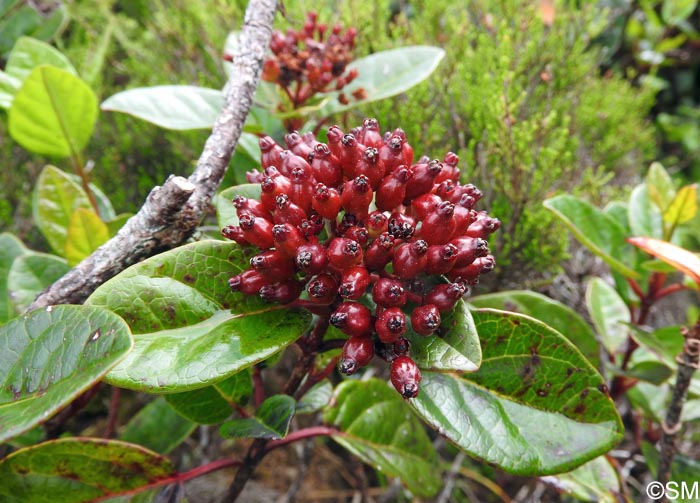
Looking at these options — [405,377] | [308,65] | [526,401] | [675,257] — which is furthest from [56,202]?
[675,257]

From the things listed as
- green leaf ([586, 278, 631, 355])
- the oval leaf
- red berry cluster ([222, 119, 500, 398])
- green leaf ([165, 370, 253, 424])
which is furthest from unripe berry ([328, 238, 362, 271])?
green leaf ([586, 278, 631, 355])

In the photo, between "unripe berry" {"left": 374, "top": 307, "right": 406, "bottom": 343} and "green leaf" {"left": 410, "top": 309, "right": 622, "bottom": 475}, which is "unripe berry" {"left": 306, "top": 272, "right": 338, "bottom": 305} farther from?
"green leaf" {"left": 410, "top": 309, "right": 622, "bottom": 475}

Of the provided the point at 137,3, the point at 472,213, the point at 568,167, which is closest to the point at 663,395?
the point at 568,167

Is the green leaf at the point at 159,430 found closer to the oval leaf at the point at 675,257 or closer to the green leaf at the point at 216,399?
the green leaf at the point at 216,399

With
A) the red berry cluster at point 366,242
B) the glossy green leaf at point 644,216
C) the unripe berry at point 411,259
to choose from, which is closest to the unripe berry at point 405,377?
the red berry cluster at point 366,242

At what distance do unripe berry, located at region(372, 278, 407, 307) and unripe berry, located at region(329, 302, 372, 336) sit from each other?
3cm

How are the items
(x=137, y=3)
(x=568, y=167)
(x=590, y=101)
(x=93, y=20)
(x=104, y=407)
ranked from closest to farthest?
(x=568, y=167), (x=104, y=407), (x=590, y=101), (x=93, y=20), (x=137, y=3)

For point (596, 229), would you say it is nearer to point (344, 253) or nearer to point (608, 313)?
point (608, 313)

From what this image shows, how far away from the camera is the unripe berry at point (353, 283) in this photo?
611mm

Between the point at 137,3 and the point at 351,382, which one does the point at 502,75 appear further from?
the point at 137,3

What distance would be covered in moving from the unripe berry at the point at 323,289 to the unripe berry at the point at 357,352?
0.06m

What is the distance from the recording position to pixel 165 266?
675 millimetres

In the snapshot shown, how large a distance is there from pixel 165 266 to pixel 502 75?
955mm

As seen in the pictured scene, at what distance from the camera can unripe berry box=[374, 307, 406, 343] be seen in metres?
0.61
